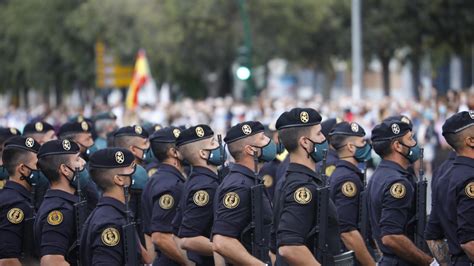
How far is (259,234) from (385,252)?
0.99m

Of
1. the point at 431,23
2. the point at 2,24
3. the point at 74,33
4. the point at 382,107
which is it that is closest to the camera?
the point at 382,107

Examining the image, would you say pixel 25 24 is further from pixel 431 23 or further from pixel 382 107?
pixel 382 107

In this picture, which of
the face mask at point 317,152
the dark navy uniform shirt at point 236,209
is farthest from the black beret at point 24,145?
the face mask at point 317,152

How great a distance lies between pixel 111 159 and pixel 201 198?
938 mm

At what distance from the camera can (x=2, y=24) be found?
200 feet

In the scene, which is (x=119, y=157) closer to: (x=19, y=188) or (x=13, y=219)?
(x=13, y=219)

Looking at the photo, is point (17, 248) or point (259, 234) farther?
point (17, 248)

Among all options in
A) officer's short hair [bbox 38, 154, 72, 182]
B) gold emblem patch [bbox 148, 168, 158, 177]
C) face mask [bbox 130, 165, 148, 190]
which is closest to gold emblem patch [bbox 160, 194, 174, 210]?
face mask [bbox 130, 165, 148, 190]

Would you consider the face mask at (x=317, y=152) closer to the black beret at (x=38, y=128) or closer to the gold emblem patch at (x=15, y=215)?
the gold emblem patch at (x=15, y=215)

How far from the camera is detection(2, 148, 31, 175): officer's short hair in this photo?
991 centimetres

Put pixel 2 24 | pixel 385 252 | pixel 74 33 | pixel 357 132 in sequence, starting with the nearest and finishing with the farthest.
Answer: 1. pixel 385 252
2. pixel 357 132
3. pixel 74 33
4. pixel 2 24

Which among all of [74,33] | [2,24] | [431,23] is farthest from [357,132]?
[2,24]

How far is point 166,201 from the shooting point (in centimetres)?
1001

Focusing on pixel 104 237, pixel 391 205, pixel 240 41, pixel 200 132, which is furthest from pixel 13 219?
pixel 240 41
